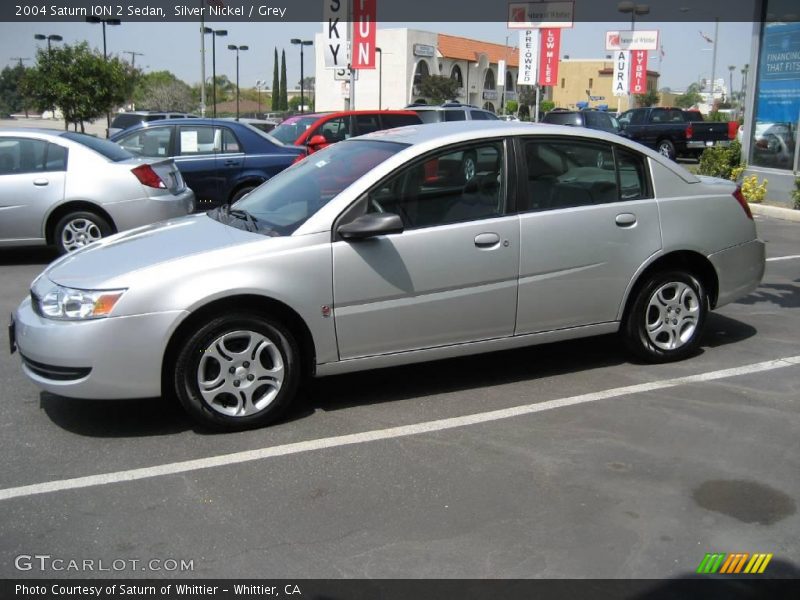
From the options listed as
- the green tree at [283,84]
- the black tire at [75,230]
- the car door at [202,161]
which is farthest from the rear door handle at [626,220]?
the green tree at [283,84]

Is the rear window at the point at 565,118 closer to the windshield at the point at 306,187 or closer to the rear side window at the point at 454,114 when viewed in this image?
the rear side window at the point at 454,114

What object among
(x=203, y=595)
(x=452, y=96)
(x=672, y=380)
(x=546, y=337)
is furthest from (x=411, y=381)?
(x=452, y=96)

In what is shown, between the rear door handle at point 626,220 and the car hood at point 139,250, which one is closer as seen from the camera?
the car hood at point 139,250

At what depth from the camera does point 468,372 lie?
5797 mm

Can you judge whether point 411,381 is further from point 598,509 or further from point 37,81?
point 37,81

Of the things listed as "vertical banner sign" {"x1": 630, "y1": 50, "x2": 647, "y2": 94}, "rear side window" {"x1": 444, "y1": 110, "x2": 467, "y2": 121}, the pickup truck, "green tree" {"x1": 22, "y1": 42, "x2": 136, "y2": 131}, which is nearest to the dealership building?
"vertical banner sign" {"x1": 630, "y1": 50, "x2": 647, "y2": 94}

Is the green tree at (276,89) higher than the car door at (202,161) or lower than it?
higher

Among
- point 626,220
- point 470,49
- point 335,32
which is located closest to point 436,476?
point 626,220

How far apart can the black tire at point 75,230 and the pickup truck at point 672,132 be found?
20275 mm

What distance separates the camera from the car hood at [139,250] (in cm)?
459

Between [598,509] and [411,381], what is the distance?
80.5 inches

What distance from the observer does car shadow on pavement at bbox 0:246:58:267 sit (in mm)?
10055

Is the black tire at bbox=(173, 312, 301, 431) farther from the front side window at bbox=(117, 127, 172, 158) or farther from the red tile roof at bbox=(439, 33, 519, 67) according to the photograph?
the red tile roof at bbox=(439, 33, 519, 67)

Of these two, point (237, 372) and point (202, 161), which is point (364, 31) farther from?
point (237, 372)
